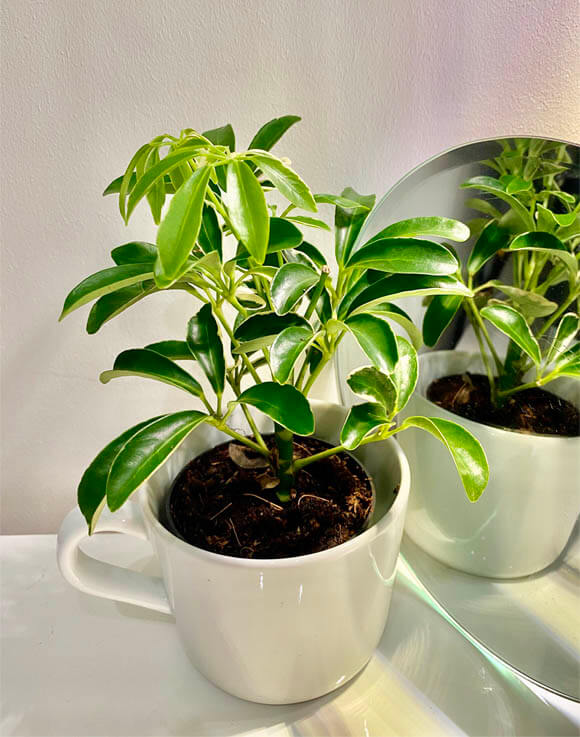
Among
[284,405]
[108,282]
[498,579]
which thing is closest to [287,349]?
[284,405]

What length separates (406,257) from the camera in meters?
0.48

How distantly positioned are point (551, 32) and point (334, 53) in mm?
254

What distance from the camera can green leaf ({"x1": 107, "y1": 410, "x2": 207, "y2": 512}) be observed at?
17.6 inches

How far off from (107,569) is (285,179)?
1.45ft

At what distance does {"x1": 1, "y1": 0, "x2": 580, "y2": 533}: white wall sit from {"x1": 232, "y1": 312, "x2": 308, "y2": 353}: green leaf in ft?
1.09

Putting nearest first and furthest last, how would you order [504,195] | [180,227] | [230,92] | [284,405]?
[180,227] → [284,405] → [504,195] → [230,92]

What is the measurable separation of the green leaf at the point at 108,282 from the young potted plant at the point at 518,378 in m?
0.32

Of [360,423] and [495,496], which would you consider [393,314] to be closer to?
[360,423]

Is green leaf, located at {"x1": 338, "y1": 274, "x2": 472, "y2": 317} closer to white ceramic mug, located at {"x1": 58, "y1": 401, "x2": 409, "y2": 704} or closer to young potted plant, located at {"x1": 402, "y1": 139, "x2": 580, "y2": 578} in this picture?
young potted plant, located at {"x1": 402, "y1": 139, "x2": 580, "y2": 578}

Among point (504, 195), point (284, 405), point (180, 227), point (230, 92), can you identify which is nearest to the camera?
point (180, 227)

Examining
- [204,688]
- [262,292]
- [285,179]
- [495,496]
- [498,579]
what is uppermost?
[285,179]

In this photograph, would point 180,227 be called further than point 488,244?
No

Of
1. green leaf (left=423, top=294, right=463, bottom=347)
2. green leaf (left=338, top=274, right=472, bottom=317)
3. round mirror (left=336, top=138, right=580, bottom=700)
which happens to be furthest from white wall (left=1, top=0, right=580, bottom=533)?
green leaf (left=338, top=274, right=472, bottom=317)

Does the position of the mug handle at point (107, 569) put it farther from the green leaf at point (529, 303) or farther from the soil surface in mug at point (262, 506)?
the green leaf at point (529, 303)
